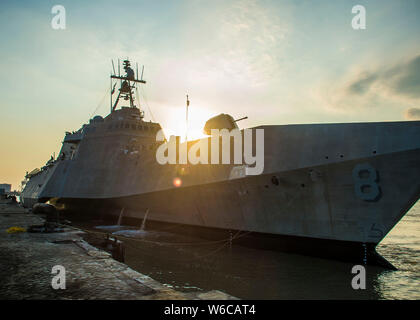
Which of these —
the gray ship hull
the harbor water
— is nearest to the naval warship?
the gray ship hull

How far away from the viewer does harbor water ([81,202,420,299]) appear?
593 cm

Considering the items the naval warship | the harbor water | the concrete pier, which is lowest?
the harbor water

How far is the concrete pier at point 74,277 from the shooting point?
11.3ft

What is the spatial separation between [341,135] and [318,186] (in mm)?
1496

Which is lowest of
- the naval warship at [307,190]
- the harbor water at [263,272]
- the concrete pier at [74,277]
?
the harbor water at [263,272]

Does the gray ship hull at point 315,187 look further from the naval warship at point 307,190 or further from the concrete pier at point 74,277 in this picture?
the concrete pier at point 74,277

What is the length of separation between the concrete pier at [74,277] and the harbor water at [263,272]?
1905mm

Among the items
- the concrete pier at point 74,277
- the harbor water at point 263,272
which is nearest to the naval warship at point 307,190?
the harbor water at point 263,272

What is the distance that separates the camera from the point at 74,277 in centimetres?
431

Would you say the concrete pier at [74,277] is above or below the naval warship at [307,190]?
below

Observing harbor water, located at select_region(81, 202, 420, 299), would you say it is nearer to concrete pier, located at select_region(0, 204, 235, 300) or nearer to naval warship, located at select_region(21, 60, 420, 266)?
naval warship, located at select_region(21, 60, 420, 266)

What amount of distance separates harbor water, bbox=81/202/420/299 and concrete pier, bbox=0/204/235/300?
A: 190 cm
